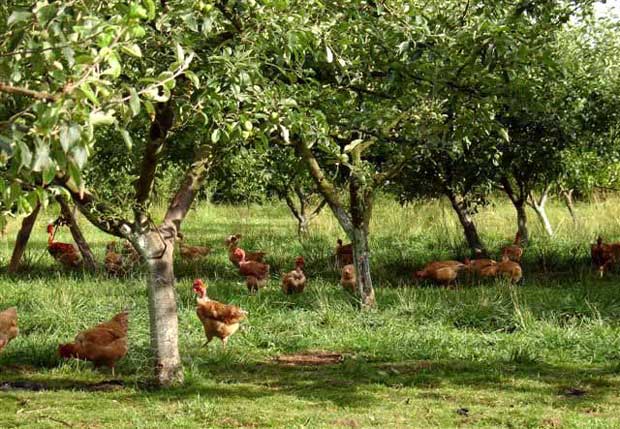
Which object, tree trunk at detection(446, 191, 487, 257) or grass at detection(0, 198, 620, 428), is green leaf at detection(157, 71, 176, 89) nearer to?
grass at detection(0, 198, 620, 428)

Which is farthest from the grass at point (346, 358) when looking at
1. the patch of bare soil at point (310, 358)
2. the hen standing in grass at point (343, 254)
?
the hen standing in grass at point (343, 254)

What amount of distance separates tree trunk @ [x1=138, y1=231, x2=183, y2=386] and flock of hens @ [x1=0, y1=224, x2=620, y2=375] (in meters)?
0.89

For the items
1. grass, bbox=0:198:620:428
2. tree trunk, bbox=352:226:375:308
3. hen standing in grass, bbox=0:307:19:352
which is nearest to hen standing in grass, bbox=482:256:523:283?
grass, bbox=0:198:620:428

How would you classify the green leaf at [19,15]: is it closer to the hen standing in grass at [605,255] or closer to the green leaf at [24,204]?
the green leaf at [24,204]

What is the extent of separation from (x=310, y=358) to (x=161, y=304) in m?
2.15

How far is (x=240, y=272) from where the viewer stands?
48.4ft

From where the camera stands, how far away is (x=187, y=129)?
32.8 feet

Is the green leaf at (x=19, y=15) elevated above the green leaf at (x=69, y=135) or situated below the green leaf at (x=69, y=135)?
above

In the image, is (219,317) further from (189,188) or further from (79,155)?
(79,155)

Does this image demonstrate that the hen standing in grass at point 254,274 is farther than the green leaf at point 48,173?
Yes

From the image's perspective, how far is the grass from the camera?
7.18 m

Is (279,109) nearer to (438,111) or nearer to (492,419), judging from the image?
(492,419)

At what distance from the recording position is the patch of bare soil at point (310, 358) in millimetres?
9195

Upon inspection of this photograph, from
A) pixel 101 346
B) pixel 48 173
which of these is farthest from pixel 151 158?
pixel 48 173
